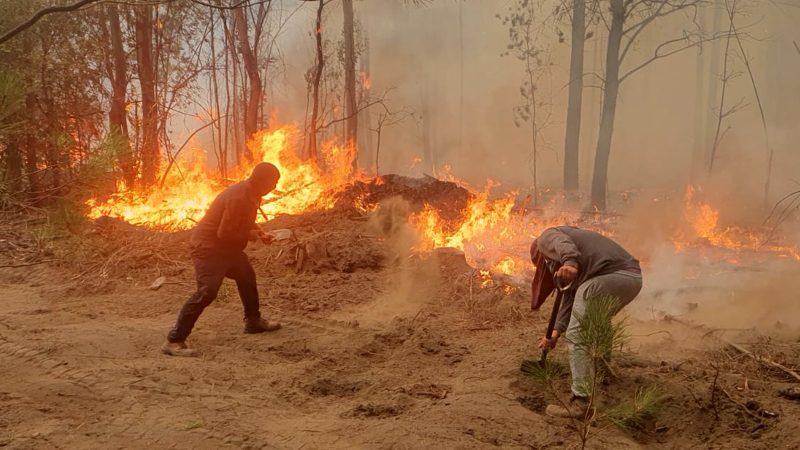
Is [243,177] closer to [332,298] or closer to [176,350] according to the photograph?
[332,298]

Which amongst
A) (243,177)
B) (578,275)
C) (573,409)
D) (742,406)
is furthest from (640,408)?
(243,177)

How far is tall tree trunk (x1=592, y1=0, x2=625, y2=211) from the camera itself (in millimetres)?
16550

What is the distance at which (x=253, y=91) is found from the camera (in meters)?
14.3

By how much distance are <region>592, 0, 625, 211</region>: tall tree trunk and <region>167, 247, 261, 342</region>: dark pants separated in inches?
520

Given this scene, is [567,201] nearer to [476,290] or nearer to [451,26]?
[476,290]

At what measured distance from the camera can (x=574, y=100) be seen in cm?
1906

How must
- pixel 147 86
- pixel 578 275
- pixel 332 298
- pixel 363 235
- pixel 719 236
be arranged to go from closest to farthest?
1. pixel 578 275
2. pixel 332 298
3. pixel 363 235
4. pixel 719 236
5. pixel 147 86

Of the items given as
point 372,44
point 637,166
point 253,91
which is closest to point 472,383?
point 253,91

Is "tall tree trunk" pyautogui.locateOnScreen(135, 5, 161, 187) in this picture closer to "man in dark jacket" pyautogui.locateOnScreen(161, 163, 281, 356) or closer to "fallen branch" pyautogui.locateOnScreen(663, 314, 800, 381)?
"man in dark jacket" pyautogui.locateOnScreen(161, 163, 281, 356)

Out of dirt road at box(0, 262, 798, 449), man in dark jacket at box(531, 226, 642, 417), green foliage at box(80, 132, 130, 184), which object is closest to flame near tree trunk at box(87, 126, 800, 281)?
dirt road at box(0, 262, 798, 449)

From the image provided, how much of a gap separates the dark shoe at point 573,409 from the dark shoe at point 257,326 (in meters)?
3.39

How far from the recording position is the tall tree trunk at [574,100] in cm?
1852

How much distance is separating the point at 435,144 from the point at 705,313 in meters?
29.8

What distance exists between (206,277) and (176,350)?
779 millimetres
